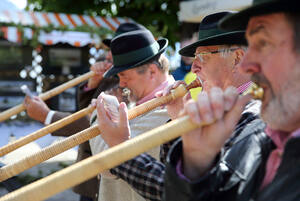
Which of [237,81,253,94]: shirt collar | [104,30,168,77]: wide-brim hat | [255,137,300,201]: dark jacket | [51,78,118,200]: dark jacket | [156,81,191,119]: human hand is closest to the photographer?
[255,137,300,201]: dark jacket

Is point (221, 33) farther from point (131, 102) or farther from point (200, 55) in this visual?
point (131, 102)

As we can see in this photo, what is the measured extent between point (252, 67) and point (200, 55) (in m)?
1.08

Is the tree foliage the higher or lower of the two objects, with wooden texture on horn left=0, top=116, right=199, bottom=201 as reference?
lower

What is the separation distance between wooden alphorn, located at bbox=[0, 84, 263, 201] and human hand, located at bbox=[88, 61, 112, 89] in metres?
2.92

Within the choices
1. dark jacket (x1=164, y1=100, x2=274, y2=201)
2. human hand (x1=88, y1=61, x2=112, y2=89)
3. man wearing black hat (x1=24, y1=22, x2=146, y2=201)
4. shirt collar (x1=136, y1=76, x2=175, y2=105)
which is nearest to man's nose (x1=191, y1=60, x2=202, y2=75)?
shirt collar (x1=136, y1=76, x2=175, y2=105)

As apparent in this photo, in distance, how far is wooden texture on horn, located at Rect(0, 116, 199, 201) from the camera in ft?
3.96

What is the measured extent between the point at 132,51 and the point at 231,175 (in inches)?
71.0

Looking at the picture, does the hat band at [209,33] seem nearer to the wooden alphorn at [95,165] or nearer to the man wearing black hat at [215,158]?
the man wearing black hat at [215,158]

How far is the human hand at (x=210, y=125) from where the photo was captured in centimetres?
125

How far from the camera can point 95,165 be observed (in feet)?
4.06

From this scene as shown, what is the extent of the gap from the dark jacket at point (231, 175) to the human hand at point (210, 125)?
51 millimetres

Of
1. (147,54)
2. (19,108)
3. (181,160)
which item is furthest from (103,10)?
(181,160)

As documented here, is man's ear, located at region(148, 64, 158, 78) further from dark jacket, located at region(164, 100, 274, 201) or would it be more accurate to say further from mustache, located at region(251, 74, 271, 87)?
mustache, located at region(251, 74, 271, 87)

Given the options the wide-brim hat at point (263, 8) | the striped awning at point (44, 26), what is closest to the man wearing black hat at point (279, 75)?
the wide-brim hat at point (263, 8)
